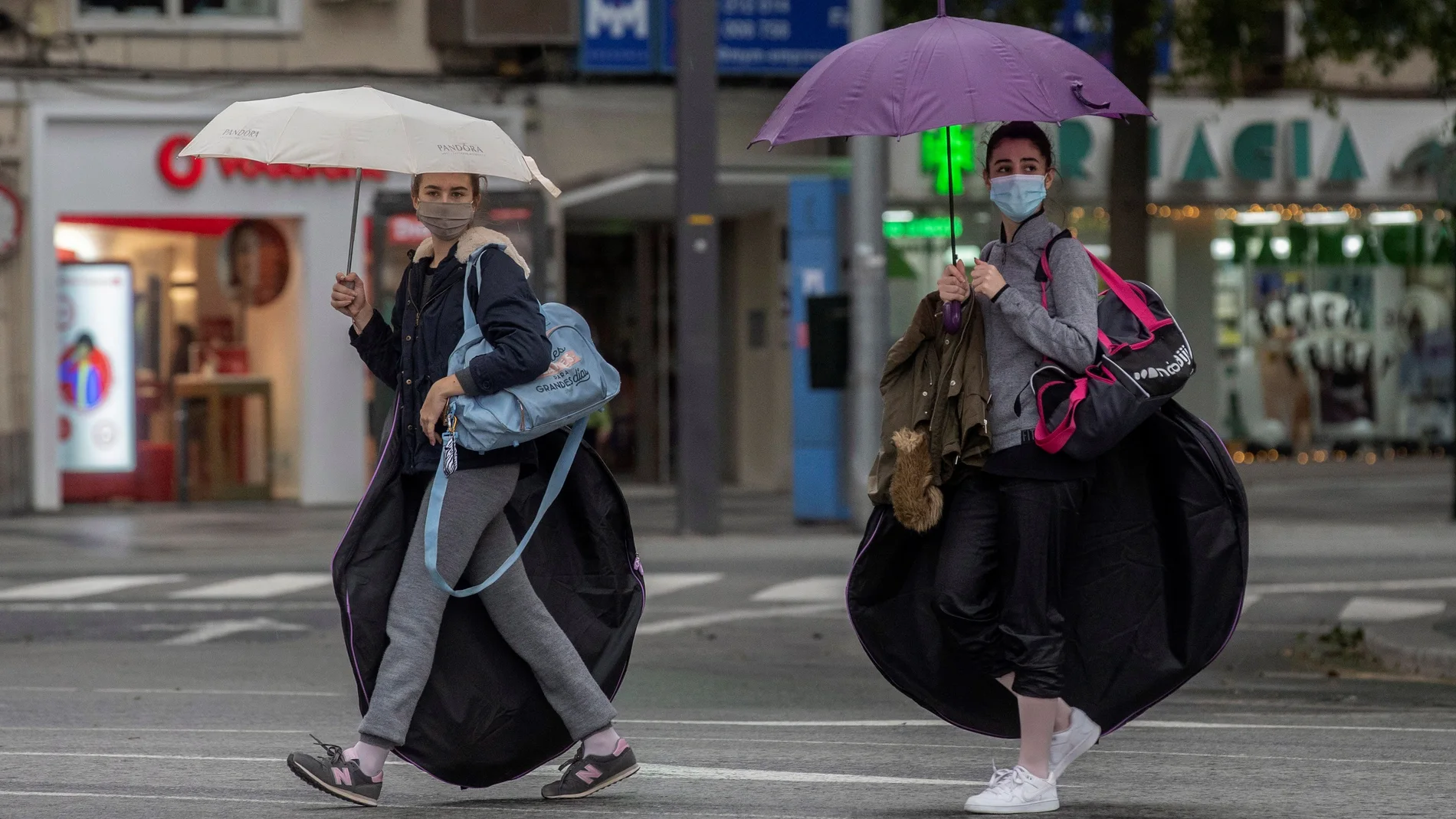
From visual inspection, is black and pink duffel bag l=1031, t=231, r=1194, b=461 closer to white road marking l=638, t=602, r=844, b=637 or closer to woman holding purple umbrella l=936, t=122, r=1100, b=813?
woman holding purple umbrella l=936, t=122, r=1100, b=813

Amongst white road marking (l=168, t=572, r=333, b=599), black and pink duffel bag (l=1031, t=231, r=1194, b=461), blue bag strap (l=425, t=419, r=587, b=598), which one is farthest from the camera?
white road marking (l=168, t=572, r=333, b=599)

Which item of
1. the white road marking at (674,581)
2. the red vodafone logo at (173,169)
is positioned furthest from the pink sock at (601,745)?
the red vodafone logo at (173,169)

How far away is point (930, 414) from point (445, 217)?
4.50 ft

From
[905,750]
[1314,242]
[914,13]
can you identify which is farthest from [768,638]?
[1314,242]

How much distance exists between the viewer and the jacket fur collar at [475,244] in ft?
18.2

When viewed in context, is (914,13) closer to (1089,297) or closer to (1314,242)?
(1314,242)

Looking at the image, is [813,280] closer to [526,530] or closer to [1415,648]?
[1415,648]

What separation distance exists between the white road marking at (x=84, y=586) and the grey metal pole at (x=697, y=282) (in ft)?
13.8

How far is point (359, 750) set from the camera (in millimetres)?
5449

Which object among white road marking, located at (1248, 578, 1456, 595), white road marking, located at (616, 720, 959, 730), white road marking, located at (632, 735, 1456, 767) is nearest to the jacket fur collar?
white road marking, located at (632, 735, 1456, 767)

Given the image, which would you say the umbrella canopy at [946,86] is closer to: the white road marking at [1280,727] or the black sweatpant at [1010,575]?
the black sweatpant at [1010,575]

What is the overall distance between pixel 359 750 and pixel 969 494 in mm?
1702

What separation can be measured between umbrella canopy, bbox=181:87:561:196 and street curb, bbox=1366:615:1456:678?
17.3 ft

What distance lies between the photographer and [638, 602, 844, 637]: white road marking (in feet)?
36.6
